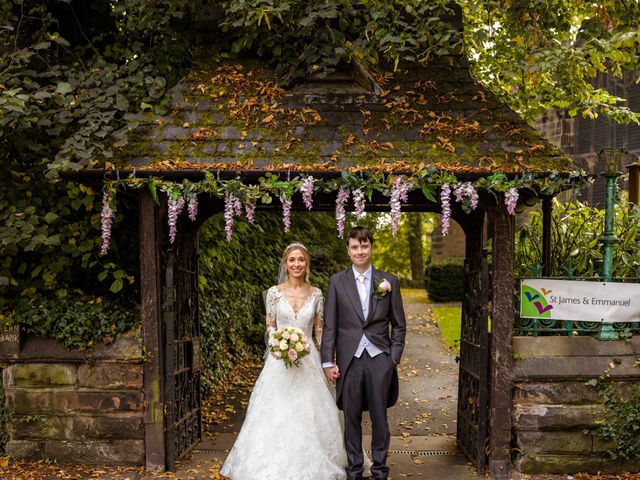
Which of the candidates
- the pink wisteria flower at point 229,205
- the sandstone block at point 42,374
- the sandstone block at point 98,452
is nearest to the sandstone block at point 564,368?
the pink wisteria flower at point 229,205

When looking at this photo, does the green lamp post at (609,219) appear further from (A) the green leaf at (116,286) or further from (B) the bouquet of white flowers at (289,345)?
(A) the green leaf at (116,286)

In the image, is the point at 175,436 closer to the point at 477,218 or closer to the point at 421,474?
the point at 421,474

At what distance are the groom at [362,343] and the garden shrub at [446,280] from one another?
15004mm

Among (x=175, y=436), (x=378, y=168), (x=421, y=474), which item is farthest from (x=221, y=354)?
(x=378, y=168)

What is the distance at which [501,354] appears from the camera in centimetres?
613

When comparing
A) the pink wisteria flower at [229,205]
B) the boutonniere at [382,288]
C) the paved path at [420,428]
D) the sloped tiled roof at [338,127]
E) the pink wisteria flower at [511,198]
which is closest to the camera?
the boutonniere at [382,288]

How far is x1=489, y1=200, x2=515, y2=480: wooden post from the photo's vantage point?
612cm

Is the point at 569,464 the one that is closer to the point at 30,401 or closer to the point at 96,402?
the point at 96,402

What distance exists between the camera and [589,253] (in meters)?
6.93

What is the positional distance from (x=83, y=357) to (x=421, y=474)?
11.2ft

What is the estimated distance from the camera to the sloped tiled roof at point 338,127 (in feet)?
19.5

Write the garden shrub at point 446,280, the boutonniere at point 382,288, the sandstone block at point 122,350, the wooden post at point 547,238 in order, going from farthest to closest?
1. the garden shrub at point 446,280
2. the wooden post at point 547,238
3. the sandstone block at point 122,350
4. the boutonniere at point 382,288

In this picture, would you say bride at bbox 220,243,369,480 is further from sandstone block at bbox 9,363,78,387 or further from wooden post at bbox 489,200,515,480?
sandstone block at bbox 9,363,78,387

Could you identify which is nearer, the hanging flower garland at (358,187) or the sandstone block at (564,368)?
the hanging flower garland at (358,187)
